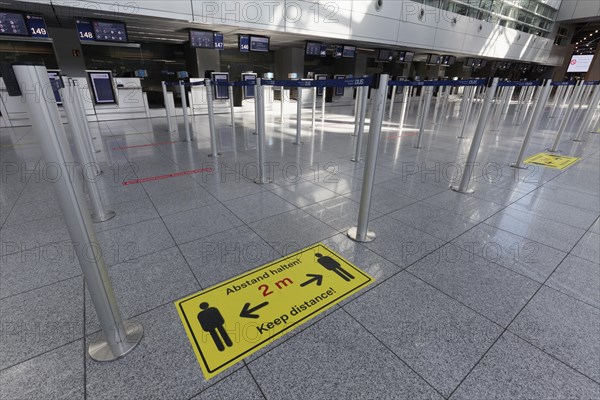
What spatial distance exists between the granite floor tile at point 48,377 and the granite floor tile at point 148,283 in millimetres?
169

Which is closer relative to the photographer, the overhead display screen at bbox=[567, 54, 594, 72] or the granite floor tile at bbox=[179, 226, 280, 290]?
the granite floor tile at bbox=[179, 226, 280, 290]

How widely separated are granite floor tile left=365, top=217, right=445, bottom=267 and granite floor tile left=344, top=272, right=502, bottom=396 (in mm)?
323

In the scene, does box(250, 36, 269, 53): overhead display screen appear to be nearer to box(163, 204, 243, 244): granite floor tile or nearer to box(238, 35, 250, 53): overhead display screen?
box(238, 35, 250, 53): overhead display screen

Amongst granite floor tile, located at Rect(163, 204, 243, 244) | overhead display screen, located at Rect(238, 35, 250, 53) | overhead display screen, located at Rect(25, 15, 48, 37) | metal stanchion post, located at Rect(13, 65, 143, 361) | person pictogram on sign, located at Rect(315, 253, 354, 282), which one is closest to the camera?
metal stanchion post, located at Rect(13, 65, 143, 361)

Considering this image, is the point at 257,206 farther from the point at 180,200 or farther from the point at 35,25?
the point at 35,25

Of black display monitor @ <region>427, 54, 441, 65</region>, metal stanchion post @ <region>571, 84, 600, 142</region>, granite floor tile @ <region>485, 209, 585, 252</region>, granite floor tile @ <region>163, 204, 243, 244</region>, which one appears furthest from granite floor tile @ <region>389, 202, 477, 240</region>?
black display monitor @ <region>427, 54, 441, 65</region>

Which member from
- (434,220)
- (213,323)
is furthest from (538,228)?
(213,323)

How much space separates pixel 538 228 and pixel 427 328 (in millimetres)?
2040

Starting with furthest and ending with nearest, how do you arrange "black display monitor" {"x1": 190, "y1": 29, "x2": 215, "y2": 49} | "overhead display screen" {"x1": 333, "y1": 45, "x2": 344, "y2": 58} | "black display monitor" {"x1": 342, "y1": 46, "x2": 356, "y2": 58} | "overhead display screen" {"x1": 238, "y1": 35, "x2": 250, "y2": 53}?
"black display monitor" {"x1": 342, "y1": 46, "x2": 356, "y2": 58} → "overhead display screen" {"x1": 333, "y1": 45, "x2": 344, "y2": 58} → "overhead display screen" {"x1": 238, "y1": 35, "x2": 250, "y2": 53} → "black display monitor" {"x1": 190, "y1": 29, "x2": 215, "y2": 49}

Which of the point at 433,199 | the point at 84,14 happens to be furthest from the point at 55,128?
the point at 84,14

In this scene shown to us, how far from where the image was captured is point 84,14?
6.99 m

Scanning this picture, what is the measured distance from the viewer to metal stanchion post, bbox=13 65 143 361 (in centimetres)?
101

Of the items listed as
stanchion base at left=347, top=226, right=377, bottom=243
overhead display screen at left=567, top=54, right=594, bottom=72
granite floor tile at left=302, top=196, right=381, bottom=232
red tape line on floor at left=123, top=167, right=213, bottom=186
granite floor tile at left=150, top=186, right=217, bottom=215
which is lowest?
red tape line on floor at left=123, top=167, right=213, bottom=186

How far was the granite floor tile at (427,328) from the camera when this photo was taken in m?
1.44
